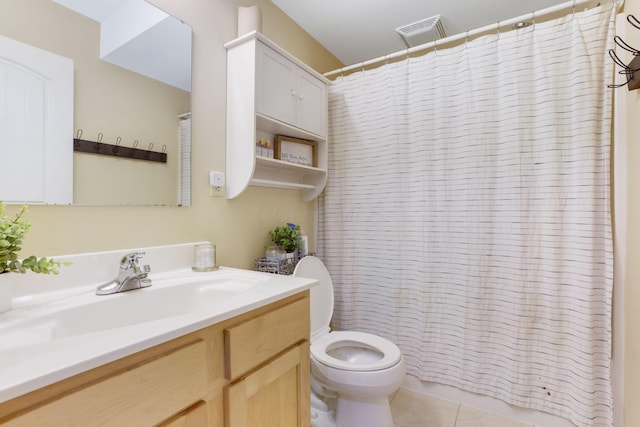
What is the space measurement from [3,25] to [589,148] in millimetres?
2215

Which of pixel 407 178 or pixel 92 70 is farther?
pixel 407 178

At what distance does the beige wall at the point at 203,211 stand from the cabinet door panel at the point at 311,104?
338mm

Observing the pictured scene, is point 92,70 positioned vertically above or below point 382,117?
below

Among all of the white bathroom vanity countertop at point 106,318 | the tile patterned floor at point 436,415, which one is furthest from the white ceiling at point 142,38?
→ the tile patterned floor at point 436,415

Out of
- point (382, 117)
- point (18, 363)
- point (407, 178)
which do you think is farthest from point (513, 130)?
point (18, 363)

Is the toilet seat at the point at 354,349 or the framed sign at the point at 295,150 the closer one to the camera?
the toilet seat at the point at 354,349

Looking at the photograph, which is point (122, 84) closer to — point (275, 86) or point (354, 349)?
point (275, 86)

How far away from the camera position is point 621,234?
1354 mm

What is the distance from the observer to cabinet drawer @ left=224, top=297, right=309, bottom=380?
796 millimetres

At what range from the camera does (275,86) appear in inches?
63.0

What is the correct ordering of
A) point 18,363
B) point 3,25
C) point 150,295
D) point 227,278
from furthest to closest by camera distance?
point 227,278 < point 150,295 < point 3,25 < point 18,363

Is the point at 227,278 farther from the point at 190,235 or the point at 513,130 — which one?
the point at 513,130

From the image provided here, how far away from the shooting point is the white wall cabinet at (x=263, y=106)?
1.47 meters

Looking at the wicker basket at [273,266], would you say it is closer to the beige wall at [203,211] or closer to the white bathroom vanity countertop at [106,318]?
the beige wall at [203,211]
